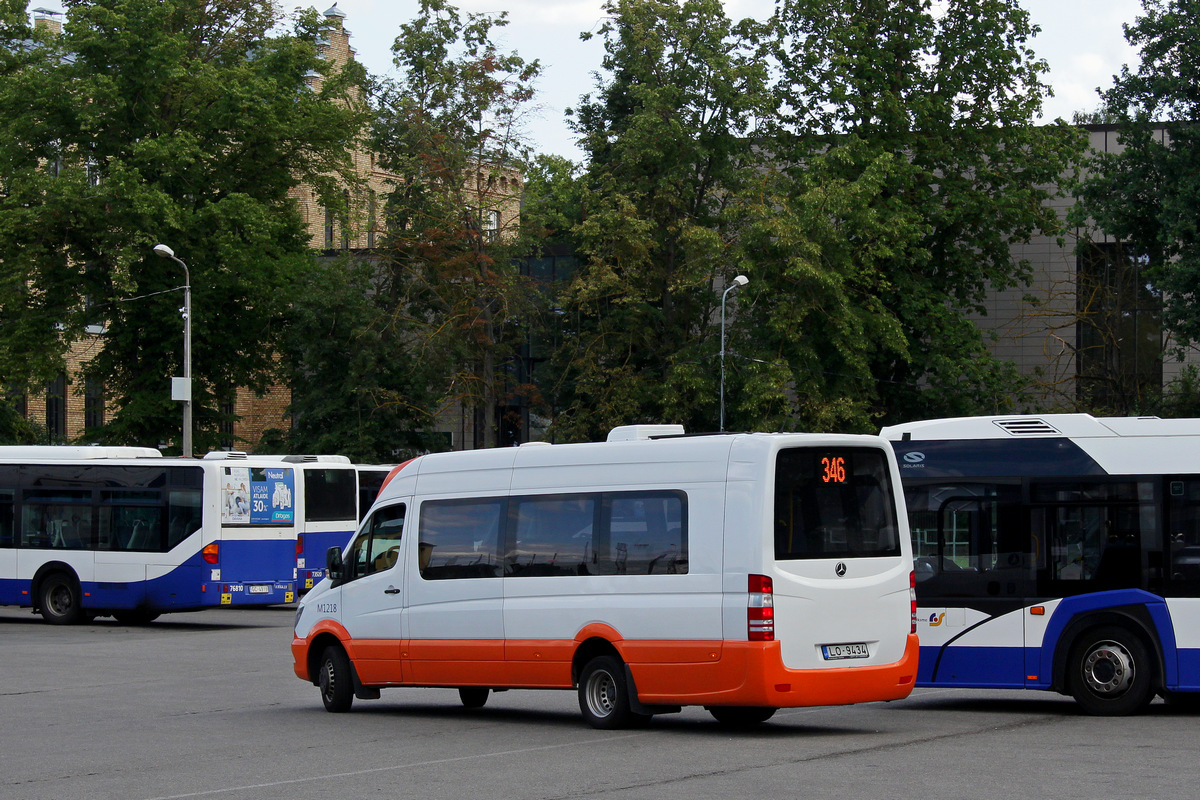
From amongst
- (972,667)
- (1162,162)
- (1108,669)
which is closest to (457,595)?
(972,667)

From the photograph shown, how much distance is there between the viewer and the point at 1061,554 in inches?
557

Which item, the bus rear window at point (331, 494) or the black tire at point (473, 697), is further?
the bus rear window at point (331, 494)

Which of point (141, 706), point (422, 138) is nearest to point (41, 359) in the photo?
point (422, 138)

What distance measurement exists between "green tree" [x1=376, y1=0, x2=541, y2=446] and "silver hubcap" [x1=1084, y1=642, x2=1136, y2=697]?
33292 mm

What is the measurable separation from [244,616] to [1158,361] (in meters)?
30.1

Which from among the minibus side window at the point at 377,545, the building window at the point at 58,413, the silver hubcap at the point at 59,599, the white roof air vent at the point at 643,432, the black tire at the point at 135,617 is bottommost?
the black tire at the point at 135,617

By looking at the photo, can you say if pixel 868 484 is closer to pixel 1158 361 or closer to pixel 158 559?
pixel 158 559

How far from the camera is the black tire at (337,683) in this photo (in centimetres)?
1445

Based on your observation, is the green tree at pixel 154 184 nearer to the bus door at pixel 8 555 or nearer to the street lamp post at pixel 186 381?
the street lamp post at pixel 186 381

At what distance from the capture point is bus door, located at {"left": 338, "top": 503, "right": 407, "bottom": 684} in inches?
553

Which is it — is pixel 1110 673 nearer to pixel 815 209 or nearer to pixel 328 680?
pixel 328 680

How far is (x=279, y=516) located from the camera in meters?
27.5

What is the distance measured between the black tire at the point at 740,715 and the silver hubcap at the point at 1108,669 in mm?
2980

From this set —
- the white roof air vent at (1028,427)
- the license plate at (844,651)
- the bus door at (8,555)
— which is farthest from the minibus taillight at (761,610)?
the bus door at (8,555)
